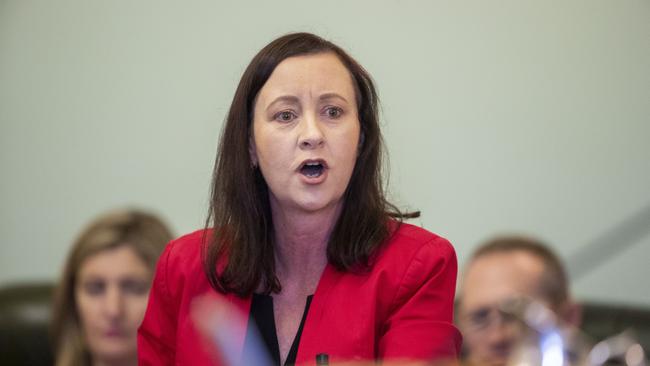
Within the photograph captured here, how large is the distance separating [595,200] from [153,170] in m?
1.48

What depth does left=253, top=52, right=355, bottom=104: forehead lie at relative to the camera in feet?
6.48

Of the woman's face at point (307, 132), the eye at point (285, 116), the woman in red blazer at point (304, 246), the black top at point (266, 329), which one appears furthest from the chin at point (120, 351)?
the eye at point (285, 116)

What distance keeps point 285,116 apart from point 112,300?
92 cm

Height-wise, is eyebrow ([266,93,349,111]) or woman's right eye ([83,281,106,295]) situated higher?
eyebrow ([266,93,349,111])

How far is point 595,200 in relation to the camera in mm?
3068

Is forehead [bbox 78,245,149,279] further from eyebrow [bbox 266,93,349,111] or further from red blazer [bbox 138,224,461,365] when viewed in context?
eyebrow [bbox 266,93,349,111]

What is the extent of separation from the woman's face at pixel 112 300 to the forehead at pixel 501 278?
884 millimetres

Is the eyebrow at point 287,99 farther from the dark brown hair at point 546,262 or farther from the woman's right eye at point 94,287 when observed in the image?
the woman's right eye at point 94,287

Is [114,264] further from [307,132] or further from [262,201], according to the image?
[307,132]

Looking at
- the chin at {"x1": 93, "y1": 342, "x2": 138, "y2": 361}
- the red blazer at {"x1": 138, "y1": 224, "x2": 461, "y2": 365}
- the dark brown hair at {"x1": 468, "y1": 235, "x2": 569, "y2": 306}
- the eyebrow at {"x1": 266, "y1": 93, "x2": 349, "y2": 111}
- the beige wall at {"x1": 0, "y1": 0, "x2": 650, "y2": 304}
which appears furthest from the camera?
the beige wall at {"x1": 0, "y1": 0, "x2": 650, "y2": 304}

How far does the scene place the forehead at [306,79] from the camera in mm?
1974

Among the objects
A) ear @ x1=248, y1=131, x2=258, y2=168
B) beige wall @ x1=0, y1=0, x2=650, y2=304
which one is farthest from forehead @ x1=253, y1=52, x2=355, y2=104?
beige wall @ x1=0, y1=0, x2=650, y2=304

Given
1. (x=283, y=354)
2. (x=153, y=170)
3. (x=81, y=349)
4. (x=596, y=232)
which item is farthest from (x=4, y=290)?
(x=596, y=232)

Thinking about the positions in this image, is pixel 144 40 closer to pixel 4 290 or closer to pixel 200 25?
pixel 200 25
